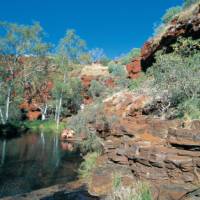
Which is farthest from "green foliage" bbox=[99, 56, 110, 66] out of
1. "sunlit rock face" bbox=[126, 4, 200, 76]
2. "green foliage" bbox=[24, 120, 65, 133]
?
"sunlit rock face" bbox=[126, 4, 200, 76]

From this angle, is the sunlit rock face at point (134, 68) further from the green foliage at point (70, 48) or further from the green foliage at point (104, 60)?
the green foliage at point (104, 60)

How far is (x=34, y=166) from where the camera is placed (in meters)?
17.4

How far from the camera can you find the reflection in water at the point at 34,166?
44.6 feet

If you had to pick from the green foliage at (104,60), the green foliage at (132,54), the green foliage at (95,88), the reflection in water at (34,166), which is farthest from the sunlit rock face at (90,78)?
the reflection in water at (34,166)

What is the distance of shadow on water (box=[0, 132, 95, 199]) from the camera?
534 inches

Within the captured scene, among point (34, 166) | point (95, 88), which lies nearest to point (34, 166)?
point (34, 166)

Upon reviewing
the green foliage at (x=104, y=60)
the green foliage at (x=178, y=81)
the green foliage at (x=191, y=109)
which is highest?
the green foliage at (x=104, y=60)

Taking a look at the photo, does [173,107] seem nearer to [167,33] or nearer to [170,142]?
[170,142]

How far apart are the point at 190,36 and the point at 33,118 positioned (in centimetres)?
3656

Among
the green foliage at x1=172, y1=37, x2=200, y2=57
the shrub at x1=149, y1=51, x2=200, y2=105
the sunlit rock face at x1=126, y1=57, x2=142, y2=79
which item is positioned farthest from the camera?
the sunlit rock face at x1=126, y1=57, x2=142, y2=79

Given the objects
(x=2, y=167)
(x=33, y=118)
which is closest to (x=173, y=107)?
(x=2, y=167)

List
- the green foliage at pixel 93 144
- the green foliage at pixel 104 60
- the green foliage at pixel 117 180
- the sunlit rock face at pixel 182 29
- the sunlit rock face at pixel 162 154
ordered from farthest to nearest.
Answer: the green foliage at pixel 104 60
the sunlit rock face at pixel 182 29
the green foliage at pixel 93 144
the green foliage at pixel 117 180
the sunlit rock face at pixel 162 154

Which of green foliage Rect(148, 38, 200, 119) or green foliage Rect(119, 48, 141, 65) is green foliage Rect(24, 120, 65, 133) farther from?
green foliage Rect(148, 38, 200, 119)

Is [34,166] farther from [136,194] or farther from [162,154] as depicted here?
[136,194]
